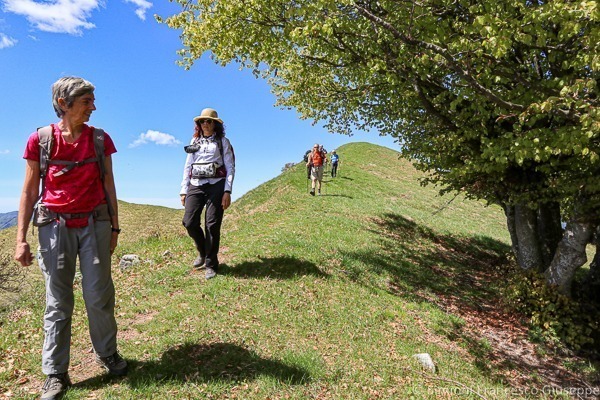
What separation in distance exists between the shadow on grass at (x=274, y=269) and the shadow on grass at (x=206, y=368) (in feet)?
10.4

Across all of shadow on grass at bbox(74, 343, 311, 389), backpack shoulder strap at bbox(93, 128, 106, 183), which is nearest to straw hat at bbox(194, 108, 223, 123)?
backpack shoulder strap at bbox(93, 128, 106, 183)

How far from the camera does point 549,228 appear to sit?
1426 centimetres

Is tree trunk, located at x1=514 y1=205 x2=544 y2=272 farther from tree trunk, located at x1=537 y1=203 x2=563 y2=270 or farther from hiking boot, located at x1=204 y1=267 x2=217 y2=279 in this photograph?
hiking boot, located at x1=204 y1=267 x2=217 y2=279

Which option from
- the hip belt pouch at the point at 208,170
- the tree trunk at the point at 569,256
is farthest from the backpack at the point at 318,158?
the hip belt pouch at the point at 208,170

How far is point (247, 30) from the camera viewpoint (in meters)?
10.9

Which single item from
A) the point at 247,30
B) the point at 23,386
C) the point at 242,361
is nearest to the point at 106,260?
the point at 23,386

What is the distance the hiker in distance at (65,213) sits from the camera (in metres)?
4.47

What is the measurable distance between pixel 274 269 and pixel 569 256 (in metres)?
9.50

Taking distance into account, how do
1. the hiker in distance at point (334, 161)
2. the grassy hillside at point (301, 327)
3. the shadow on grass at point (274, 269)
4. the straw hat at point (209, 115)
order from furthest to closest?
1. the hiker in distance at point (334, 161)
2. the shadow on grass at point (274, 269)
3. the straw hat at point (209, 115)
4. the grassy hillside at point (301, 327)

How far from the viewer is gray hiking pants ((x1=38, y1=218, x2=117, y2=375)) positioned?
4562 millimetres

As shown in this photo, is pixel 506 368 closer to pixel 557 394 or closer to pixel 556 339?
pixel 557 394

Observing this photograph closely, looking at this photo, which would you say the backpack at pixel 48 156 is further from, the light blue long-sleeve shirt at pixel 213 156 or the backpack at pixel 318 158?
the backpack at pixel 318 158

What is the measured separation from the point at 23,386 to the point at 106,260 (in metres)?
2.29

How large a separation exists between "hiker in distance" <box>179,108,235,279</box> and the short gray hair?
3.77 m
